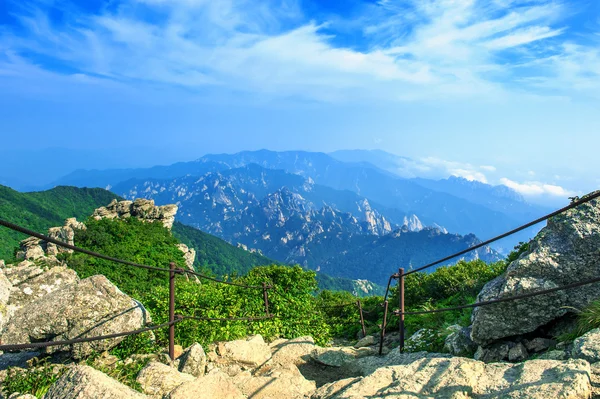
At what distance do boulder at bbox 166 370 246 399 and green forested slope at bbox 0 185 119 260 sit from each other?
4620 centimetres

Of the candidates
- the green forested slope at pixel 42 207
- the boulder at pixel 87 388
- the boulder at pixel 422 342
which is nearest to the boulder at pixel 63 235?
the green forested slope at pixel 42 207

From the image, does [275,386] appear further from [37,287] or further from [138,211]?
[138,211]

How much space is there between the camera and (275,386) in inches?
216

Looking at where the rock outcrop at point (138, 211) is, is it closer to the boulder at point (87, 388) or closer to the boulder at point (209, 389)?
the boulder at point (209, 389)

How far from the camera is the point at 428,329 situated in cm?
824

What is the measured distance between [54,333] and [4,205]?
7266 centimetres

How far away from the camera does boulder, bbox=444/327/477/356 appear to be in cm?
645

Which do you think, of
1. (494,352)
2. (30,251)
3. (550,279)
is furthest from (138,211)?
(550,279)

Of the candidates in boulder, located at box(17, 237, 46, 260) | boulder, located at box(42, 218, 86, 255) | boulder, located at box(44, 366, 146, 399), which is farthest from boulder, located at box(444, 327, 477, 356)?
boulder, located at box(42, 218, 86, 255)

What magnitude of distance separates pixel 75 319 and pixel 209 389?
2298 mm

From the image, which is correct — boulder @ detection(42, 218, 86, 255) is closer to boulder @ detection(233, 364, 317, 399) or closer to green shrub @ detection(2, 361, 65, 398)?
green shrub @ detection(2, 361, 65, 398)

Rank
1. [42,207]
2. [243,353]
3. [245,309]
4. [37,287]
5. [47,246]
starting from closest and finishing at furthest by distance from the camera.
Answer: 1. [243,353]
2. [245,309]
3. [37,287]
4. [47,246]
5. [42,207]

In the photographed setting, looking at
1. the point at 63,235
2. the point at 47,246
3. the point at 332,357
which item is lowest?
the point at 332,357

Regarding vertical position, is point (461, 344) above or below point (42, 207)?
below
